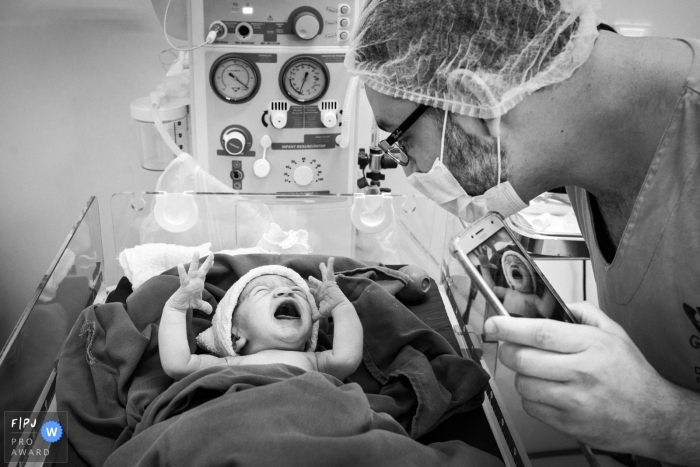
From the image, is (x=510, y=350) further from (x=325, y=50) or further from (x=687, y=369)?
(x=325, y=50)

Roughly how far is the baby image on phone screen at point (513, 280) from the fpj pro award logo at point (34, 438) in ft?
2.84

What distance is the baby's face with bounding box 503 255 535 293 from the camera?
1068mm

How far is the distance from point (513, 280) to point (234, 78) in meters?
1.15

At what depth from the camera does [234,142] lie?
1.90 metres

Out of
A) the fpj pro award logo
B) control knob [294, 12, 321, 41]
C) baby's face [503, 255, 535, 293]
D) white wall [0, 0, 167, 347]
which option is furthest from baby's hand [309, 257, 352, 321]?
white wall [0, 0, 167, 347]

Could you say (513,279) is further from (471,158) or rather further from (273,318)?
(273,318)

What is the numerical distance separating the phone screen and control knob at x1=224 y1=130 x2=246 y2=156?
1015 mm

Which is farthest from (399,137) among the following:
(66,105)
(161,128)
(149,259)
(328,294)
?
(66,105)

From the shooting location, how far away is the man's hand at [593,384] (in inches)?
34.5

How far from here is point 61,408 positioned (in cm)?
122

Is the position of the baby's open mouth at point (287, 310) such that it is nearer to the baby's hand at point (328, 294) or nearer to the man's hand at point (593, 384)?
the baby's hand at point (328, 294)

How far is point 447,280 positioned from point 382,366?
0.44 metres

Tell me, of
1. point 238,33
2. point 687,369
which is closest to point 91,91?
point 238,33

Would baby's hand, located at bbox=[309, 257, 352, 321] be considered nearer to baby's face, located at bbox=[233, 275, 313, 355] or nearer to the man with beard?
baby's face, located at bbox=[233, 275, 313, 355]
